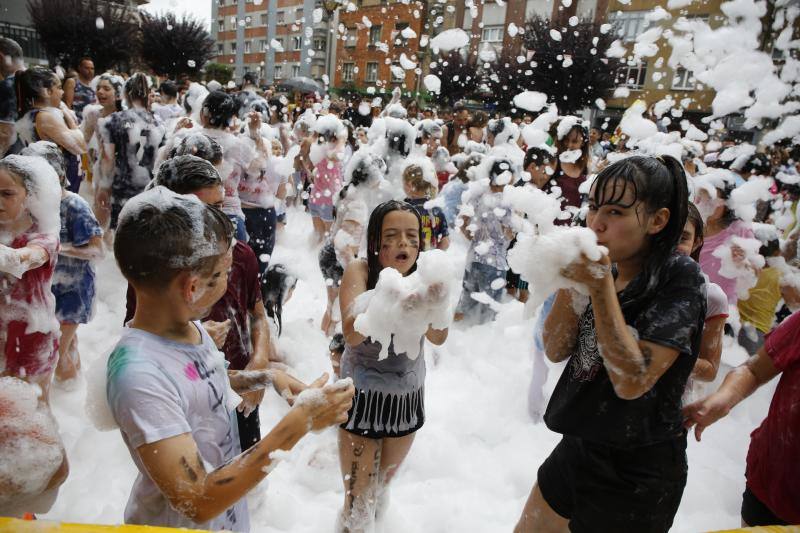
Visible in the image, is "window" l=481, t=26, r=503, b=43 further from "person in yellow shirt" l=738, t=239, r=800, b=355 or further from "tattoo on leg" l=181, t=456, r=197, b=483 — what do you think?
"tattoo on leg" l=181, t=456, r=197, b=483

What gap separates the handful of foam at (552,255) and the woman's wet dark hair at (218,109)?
3360 millimetres

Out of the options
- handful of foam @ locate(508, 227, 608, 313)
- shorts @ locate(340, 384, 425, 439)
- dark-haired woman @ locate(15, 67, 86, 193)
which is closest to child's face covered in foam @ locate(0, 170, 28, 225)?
shorts @ locate(340, 384, 425, 439)

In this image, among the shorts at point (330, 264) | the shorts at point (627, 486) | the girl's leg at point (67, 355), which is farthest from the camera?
the shorts at point (330, 264)

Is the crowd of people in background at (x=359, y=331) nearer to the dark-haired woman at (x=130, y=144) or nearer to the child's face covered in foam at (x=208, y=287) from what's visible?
the child's face covered in foam at (x=208, y=287)

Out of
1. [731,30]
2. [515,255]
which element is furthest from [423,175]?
[731,30]

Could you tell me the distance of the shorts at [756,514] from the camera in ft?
5.96

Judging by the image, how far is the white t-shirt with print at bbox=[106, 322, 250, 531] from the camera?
1.16 meters

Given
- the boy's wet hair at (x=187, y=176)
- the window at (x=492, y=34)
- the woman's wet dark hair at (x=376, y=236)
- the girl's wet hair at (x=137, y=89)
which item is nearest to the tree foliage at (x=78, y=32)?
the window at (x=492, y=34)

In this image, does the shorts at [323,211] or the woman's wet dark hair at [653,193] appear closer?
the woman's wet dark hair at [653,193]

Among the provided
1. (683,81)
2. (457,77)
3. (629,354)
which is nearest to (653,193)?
(629,354)

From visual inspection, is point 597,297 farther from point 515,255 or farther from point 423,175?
point 423,175

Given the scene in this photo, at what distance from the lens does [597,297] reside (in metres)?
1.40

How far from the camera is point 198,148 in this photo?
9.75 ft

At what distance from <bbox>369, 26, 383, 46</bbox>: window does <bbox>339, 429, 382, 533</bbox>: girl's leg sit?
29.4 meters
